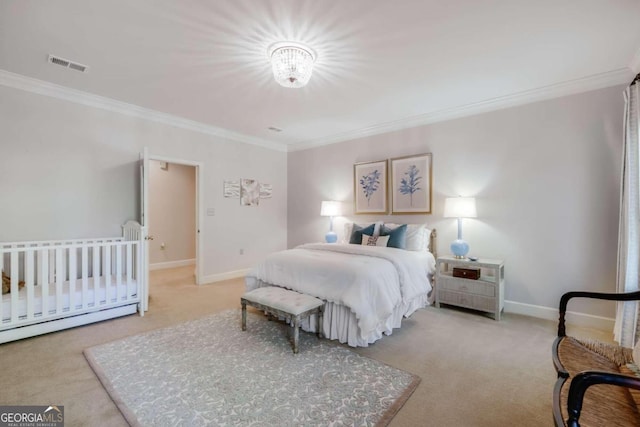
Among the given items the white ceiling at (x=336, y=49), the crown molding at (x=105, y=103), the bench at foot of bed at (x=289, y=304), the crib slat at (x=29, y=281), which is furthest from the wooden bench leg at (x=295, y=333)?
the crown molding at (x=105, y=103)

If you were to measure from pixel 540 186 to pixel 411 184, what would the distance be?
1.56 meters

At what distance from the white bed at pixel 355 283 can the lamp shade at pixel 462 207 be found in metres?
0.70

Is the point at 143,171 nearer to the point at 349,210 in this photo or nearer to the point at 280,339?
the point at 280,339

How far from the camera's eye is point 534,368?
223 centimetres

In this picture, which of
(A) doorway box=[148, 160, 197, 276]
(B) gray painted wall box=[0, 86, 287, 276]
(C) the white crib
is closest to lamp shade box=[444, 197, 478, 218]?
(B) gray painted wall box=[0, 86, 287, 276]

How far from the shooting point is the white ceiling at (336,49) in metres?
2.00

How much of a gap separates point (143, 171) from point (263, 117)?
1.77m

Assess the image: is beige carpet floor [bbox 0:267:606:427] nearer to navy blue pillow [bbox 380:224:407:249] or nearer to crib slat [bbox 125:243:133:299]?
crib slat [bbox 125:243:133:299]

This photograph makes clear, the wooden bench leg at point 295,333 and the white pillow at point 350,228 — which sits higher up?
the white pillow at point 350,228

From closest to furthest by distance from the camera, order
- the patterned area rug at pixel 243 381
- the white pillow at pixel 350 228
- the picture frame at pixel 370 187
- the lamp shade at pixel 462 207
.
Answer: the patterned area rug at pixel 243 381, the lamp shade at pixel 462 207, the white pillow at pixel 350 228, the picture frame at pixel 370 187

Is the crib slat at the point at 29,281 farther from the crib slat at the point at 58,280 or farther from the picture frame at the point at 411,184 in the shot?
the picture frame at the point at 411,184

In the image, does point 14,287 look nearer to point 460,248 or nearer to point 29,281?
point 29,281

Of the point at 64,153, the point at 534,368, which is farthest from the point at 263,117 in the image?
the point at 534,368

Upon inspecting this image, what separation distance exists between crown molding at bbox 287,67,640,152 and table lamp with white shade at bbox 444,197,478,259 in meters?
1.18
